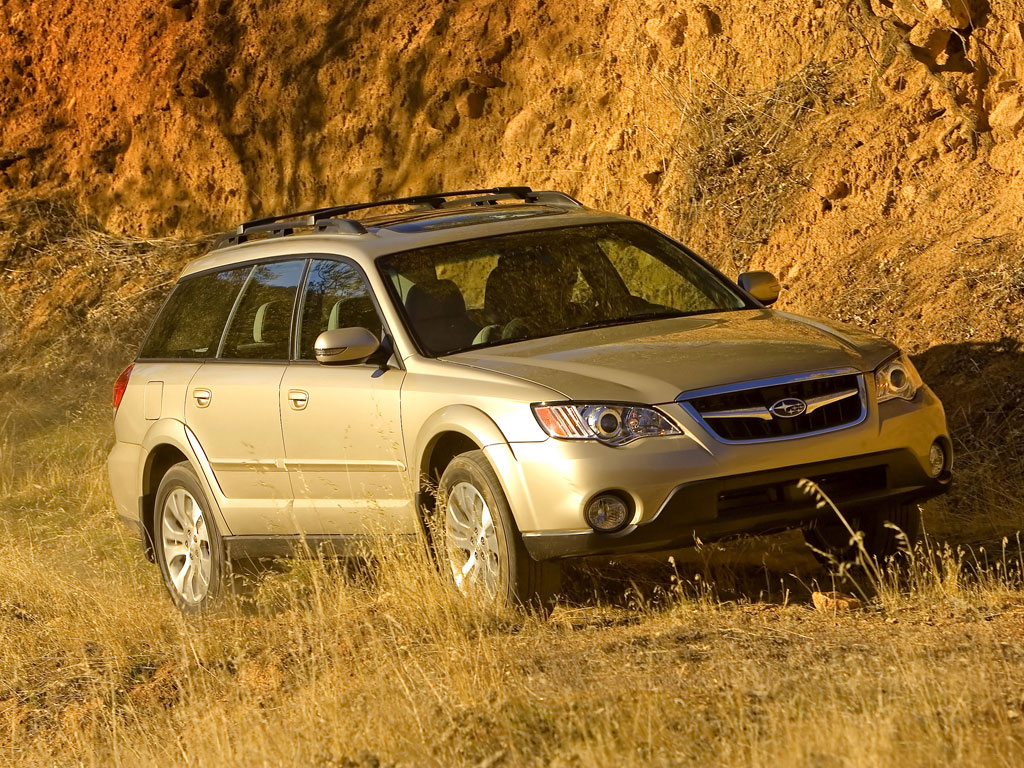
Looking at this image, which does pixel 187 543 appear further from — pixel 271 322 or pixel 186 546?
pixel 271 322

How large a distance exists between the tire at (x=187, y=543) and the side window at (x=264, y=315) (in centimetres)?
74

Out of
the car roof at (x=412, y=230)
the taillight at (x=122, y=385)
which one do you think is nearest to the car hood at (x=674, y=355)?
the car roof at (x=412, y=230)

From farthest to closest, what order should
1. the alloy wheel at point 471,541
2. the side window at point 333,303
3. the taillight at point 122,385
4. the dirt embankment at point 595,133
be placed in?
the dirt embankment at point 595,133 < the taillight at point 122,385 < the side window at point 333,303 < the alloy wheel at point 471,541

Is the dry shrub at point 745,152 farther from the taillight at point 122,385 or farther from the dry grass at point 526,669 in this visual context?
the taillight at point 122,385

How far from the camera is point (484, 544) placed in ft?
21.0

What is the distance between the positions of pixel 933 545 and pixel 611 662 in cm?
268

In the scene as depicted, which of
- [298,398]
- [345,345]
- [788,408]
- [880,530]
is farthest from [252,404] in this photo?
[880,530]

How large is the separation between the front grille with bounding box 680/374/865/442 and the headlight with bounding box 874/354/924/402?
0.50 ft

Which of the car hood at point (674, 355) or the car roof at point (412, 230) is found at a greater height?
the car roof at point (412, 230)

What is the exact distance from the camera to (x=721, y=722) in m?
4.62

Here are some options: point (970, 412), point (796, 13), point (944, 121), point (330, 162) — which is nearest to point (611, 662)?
point (970, 412)

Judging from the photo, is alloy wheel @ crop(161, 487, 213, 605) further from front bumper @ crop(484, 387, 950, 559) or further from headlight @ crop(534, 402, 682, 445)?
headlight @ crop(534, 402, 682, 445)

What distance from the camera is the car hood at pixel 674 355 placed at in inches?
240

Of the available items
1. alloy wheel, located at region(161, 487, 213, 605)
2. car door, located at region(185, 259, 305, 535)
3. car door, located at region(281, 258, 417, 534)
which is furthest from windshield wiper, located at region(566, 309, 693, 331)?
alloy wheel, located at region(161, 487, 213, 605)
